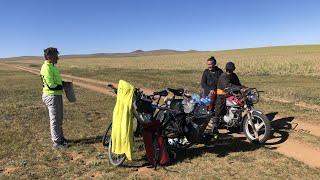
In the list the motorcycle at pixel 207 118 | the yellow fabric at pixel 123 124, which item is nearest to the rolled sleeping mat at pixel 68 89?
the motorcycle at pixel 207 118

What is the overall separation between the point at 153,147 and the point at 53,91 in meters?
2.85

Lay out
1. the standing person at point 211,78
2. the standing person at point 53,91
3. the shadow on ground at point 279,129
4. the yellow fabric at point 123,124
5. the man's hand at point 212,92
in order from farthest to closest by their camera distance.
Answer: the standing person at point 211,78 < the man's hand at point 212,92 < the shadow on ground at point 279,129 < the standing person at point 53,91 < the yellow fabric at point 123,124

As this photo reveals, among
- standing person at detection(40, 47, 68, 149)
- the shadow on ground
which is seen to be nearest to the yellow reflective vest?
standing person at detection(40, 47, 68, 149)

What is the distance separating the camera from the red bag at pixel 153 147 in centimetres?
799

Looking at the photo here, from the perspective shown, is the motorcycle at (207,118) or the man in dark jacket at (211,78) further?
the man in dark jacket at (211,78)

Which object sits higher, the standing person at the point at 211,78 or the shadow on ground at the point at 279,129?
the standing person at the point at 211,78

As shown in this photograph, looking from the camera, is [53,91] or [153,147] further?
[53,91]

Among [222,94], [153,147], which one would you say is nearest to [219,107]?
[222,94]

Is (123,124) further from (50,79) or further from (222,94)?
(222,94)

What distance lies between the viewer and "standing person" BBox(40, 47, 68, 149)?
30.3 ft

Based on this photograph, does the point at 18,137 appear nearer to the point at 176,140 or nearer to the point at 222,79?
the point at 176,140

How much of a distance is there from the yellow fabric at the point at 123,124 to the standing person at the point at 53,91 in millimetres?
2233

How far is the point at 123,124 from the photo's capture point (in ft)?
25.1

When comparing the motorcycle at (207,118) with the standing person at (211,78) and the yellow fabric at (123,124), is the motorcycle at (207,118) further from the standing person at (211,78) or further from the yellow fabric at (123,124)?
the yellow fabric at (123,124)
